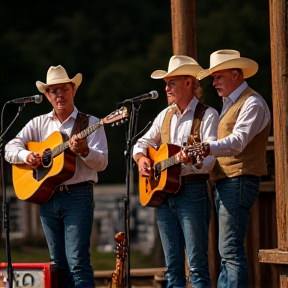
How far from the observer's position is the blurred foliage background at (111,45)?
20156 mm

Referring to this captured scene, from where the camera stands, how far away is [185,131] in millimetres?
7535

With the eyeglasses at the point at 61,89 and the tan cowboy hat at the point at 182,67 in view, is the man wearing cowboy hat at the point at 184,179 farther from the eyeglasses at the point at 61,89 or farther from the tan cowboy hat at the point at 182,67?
the eyeglasses at the point at 61,89

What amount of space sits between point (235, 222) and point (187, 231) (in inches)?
12.9

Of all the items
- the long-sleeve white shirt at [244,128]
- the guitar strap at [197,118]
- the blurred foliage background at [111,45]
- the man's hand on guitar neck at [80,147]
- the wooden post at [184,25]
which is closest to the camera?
the long-sleeve white shirt at [244,128]

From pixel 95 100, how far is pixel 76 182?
14998 mm

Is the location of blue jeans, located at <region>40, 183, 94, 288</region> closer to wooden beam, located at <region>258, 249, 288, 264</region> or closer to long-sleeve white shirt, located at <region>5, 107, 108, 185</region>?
long-sleeve white shirt, located at <region>5, 107, 108, 185</region>

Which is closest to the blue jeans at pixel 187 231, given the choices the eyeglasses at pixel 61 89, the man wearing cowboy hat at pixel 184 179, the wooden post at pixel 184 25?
the man wearing cowboy hat at pixel 184 179

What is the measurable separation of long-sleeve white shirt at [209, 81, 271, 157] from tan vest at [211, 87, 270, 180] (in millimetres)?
49

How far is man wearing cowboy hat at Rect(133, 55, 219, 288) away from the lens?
745 centimetres

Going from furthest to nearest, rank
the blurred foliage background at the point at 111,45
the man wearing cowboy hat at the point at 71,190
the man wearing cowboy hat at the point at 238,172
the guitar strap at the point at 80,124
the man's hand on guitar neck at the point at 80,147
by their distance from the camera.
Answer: the blurred foliage background at the point at 111,45
the guitar strap at the point at 80,124
the man wearing cowboy hat at the point at 71,190
the man's hand on guitar neck at the point at 80,147
the man wearing cowboy hat at the point at 238,172

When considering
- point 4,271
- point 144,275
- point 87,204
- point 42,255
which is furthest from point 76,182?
point 42,255

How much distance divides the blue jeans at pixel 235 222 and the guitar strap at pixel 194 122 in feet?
1.19

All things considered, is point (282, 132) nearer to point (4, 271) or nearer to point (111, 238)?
point (4, 271)

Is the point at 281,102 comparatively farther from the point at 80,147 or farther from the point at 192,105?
Answer: the point at 80,147
